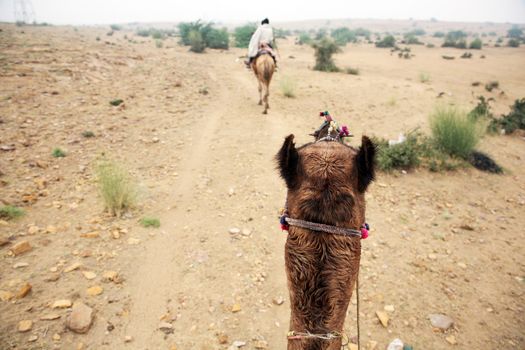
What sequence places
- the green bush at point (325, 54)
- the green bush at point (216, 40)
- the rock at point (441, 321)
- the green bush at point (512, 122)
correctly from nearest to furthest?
the rock at point (441, 321) → the green bush at point (512, 122) → the green bush at point (325, 54) → the green bush at point (216, 40)

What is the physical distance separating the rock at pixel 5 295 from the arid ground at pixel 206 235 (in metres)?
0.03

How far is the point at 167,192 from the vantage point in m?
5.78

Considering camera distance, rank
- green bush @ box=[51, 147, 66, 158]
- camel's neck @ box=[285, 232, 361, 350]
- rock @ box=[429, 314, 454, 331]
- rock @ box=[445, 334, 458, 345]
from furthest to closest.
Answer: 1. green bush @ box=[51, 147, 66, 158]
2. rock @ box=[429, 314, 454, 331]
3. rock @ box=[445, 334, 458, 345]
4. camel's neck @ box=[285, 232, 361, 350]

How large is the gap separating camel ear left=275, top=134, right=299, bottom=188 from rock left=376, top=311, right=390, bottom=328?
254cm

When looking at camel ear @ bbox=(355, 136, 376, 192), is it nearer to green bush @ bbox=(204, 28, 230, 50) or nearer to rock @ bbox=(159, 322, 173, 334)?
rock @ bbox=(159, 322, 173, 334)

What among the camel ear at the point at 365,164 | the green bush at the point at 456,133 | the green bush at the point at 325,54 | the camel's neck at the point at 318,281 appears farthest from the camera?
the green bush at the point at 325,54

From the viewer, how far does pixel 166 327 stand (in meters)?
3.35

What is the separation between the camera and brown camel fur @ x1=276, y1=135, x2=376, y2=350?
5.20 ft

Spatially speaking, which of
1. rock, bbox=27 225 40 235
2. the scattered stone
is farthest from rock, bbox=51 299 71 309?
the scattered stone

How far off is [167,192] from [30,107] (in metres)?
5.62

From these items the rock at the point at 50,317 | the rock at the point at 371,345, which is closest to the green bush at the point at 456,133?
the rock at the point at 371,345

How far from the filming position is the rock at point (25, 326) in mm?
3039

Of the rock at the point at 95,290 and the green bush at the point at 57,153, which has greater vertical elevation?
the green bush at the point at 57,153

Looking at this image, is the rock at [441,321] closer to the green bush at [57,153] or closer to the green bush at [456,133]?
the green bush at [456,133]
